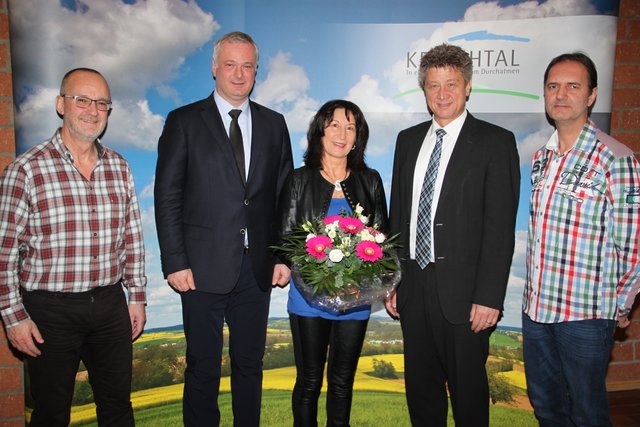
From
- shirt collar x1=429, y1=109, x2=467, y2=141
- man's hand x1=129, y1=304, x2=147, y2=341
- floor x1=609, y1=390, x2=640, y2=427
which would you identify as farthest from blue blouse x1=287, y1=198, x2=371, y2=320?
floor x1=609, y1=390, x2=640, y2=427

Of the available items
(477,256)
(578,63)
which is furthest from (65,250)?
(578,63)

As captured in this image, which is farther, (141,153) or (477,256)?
(141,153)

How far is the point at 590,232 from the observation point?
243cm

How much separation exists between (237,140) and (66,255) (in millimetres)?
1098

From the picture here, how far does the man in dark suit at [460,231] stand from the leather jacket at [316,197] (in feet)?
0.80

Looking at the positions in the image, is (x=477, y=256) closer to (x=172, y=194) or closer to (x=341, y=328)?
(x=341, y=328)

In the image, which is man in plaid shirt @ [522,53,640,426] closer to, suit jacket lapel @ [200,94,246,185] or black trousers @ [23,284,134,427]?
suit jacket lapel @ [200,94,246,185]

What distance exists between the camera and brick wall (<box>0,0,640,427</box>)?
10.5ft

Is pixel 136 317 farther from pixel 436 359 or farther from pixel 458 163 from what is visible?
pixel 458 163

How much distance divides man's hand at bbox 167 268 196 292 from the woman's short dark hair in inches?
37.1

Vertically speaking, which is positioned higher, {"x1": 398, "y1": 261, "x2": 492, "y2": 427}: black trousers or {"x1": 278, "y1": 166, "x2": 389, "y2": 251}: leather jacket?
{"x1": 278, "y1": 166, "x2": 389, "y2": 251}: leather jacket

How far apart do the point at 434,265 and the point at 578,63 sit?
129 centimetres

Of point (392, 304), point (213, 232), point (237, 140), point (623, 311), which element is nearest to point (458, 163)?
point (392, 304)

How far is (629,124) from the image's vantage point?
372cm
